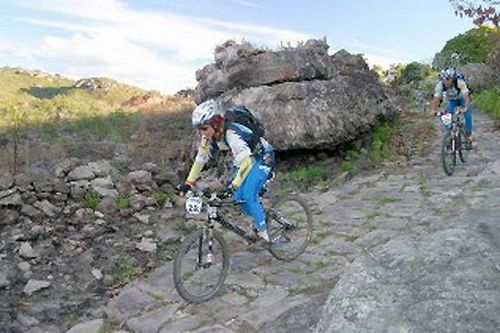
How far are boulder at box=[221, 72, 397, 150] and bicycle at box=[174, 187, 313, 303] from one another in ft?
11.7

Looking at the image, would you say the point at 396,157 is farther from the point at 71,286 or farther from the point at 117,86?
the point at 117,86

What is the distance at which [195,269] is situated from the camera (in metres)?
6.19

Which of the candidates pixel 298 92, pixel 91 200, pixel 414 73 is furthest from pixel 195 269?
pixel 414 73

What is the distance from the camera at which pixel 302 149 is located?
439 inches

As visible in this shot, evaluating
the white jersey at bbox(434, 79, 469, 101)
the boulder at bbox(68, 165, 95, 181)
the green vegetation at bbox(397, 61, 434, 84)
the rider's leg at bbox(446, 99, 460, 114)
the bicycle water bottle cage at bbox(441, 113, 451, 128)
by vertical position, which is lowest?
the boulder at bbox(68, 165, 95, 181)

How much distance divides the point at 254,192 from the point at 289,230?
0.97 m

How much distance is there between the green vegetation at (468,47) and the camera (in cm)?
2691

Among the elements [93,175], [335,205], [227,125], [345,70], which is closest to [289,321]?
[227,125]

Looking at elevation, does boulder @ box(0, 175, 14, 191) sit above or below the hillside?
below

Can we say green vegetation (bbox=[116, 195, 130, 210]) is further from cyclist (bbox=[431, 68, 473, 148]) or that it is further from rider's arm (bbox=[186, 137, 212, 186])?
cyclist (bbox=[431, 68, 473, 148])

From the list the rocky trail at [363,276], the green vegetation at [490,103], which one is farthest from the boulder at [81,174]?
the green vegetation at [490,103]

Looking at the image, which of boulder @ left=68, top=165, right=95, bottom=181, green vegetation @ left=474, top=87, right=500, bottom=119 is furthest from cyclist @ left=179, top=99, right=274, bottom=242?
green vegetation @ left=474, top=87, right=500, bottom=119

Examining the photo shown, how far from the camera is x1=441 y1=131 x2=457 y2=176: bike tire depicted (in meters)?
10.2

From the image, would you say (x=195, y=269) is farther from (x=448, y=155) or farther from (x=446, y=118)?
(x=448, y=155)
